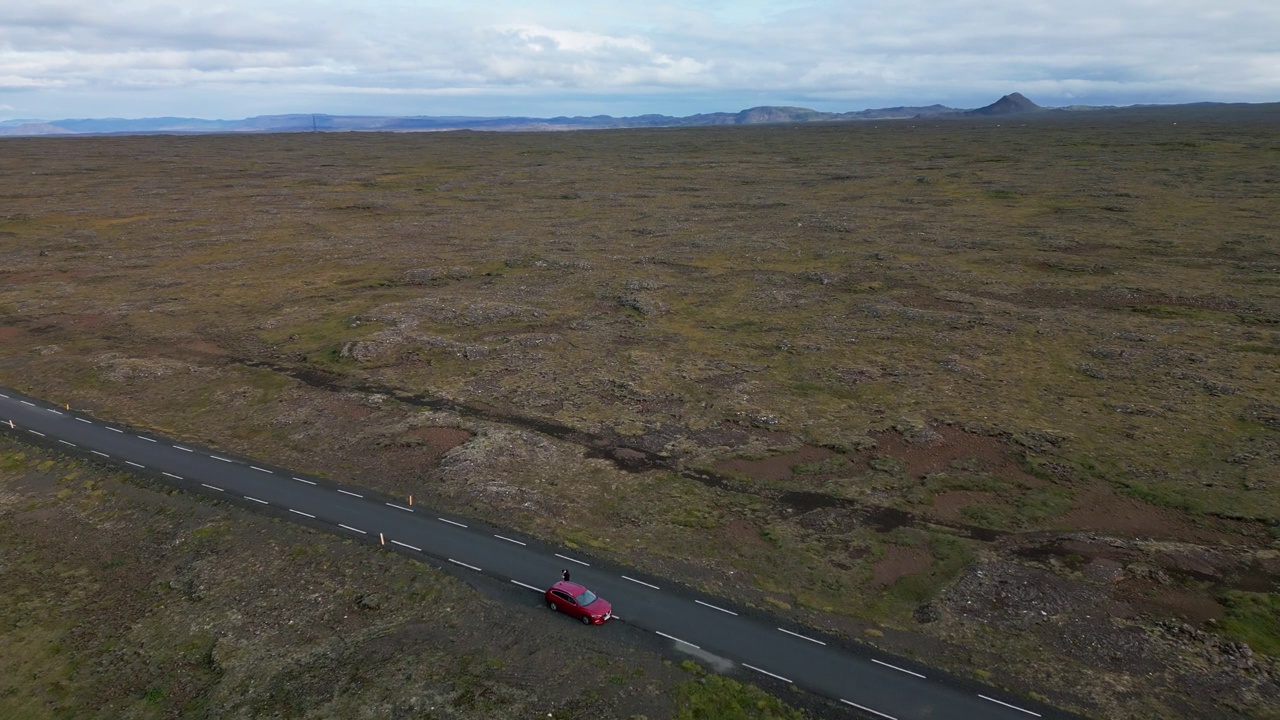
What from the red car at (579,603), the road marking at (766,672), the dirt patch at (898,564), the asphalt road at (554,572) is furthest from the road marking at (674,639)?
the dirt patch at (898,564)

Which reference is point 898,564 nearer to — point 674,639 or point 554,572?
point 674,639

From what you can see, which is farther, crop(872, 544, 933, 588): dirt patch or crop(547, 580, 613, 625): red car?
crop(872, 544, 933, 588): dirt patch

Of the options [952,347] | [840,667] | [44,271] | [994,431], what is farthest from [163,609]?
[44,271]

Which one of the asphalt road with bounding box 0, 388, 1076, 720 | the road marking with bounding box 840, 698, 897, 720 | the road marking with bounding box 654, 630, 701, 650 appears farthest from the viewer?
the road marking with bounding box 654, 630, 701, 650

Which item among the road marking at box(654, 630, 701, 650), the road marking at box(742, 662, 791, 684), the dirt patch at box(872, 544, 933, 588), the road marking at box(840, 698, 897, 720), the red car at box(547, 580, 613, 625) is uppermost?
the red car at box(547, 580, 613, 625)

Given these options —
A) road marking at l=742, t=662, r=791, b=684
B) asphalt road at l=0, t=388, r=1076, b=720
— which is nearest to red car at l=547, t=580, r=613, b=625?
asphalt road at l=0, t=388, r=1076, b=720

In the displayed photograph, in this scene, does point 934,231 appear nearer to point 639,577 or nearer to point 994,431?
point 994,431

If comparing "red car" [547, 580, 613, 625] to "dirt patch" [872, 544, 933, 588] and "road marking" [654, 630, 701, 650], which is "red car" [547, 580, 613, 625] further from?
"dirt patch" [872, 544, 933, 588]
